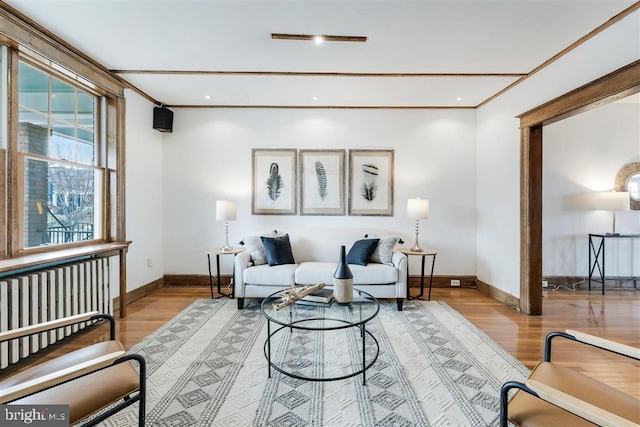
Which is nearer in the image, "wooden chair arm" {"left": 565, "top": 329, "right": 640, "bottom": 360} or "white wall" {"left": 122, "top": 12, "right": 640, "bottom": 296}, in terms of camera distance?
"wooden chair arm" {"left": 565, "top": 329, "right": 640, "bottom": 360}

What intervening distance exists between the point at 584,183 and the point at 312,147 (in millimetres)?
4071

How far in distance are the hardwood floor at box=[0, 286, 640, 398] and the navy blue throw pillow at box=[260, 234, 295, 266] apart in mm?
1167

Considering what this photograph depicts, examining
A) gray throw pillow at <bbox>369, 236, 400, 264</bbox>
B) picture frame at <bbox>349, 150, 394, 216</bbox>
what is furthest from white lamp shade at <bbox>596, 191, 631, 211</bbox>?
gray throw pillow at <bbox>369, 236, 400, 264</bbox>

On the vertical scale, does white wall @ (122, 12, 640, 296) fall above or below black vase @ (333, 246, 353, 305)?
above

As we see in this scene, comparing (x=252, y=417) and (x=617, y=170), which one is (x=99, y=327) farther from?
(x=617, y=170)

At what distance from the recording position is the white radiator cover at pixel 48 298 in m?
1.94

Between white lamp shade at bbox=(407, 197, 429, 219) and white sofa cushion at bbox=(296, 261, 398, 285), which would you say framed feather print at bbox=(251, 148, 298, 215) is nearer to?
white sofa cushion at bbox=(296, 261, 398, 285)

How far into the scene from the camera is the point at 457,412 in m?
1.60

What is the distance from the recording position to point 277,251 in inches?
137

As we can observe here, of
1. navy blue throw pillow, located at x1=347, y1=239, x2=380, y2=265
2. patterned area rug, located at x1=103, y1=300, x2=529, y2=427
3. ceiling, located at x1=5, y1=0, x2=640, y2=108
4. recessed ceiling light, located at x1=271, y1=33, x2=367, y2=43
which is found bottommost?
patterned area rug, located at x1=103, y1=300, x2=529, y2=427

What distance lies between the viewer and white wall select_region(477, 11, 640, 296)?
2209mm

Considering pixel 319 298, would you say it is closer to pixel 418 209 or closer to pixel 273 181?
pixel 418 209

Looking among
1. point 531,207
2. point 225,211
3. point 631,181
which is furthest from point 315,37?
point 631,181

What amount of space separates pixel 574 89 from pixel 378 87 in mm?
1883
